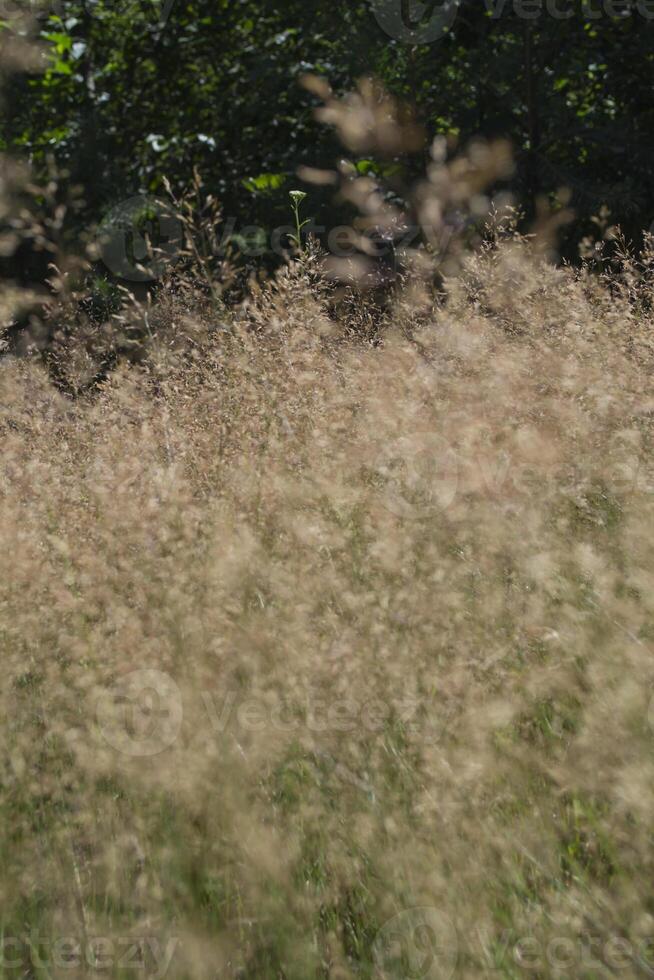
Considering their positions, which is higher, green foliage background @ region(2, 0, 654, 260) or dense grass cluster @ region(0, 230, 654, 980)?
dense grass cluster @ region(0, 230, 654, 980)

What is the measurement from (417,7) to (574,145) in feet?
6.43

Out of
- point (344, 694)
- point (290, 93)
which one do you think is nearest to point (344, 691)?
point (344, 694)

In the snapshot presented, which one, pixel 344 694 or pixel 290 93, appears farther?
pixel 290 93

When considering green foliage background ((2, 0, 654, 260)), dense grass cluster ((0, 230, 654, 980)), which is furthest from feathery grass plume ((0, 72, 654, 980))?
green foliage background ((2, 0, 654, 260))

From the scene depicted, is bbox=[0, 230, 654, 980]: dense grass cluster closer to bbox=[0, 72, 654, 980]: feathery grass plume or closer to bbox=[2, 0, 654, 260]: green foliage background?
bbox=[0, 72, 654, 980]: feathery grass plume

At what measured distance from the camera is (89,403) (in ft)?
10.5

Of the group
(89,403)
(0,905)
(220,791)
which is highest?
(220,791)

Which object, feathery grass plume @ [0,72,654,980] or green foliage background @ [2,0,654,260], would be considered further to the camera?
green foliage background @ [2,0,654,260]

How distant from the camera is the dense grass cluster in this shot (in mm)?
1263

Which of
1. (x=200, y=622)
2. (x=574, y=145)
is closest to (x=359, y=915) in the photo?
(x=200, y=622)

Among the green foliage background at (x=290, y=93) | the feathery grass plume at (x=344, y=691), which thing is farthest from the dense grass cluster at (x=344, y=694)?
the green foliage background at (x=290, y=93)

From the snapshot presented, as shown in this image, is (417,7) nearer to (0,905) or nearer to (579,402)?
(579,402)

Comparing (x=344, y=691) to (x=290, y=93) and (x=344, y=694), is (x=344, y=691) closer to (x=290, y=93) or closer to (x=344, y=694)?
(x=344, y=694)

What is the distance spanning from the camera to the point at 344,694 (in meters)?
1.44
